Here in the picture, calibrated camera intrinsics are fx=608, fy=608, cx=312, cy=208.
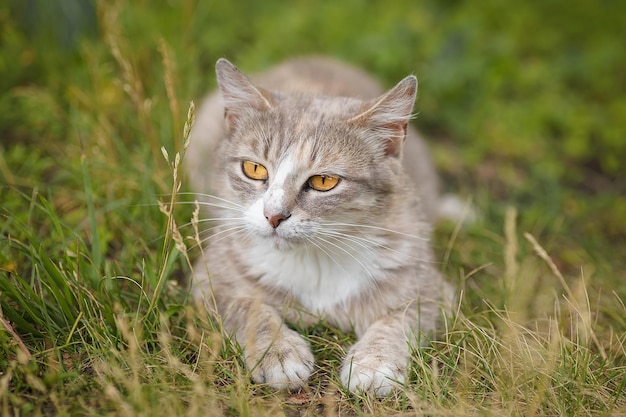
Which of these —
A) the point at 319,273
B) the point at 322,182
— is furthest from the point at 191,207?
the point at 322,182

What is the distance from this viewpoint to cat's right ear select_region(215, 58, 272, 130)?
2912 mm

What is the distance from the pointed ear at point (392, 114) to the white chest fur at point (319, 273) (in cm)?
57

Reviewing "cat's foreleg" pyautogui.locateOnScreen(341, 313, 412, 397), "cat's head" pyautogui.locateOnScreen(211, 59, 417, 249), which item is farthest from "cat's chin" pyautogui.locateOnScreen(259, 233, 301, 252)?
"cat's foreleg" pyautogui.locateOnScreen(341, 313, 412, 397)

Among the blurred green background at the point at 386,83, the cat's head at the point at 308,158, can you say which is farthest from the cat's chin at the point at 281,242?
the blurred green background at the point at 386,83

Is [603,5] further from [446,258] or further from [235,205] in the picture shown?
[235,205]

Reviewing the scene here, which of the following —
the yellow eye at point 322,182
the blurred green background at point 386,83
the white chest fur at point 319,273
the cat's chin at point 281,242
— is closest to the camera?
the cat's chin at point 281,242

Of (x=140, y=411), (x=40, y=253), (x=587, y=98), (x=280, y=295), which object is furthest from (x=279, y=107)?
(x=587, y=98)

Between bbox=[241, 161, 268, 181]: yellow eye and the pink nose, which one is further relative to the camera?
bbox=[241, 161, 268, 181]: yellow eye

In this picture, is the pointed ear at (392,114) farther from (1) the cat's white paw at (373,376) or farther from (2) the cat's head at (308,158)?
(1) the cat's white paw at (373,376)

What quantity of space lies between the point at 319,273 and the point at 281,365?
0.53m

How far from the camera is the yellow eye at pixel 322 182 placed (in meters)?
2.70

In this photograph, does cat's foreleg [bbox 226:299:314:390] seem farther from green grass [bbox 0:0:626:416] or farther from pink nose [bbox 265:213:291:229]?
pink nose [bbox 265:213:291:229]

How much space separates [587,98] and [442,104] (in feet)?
4.73

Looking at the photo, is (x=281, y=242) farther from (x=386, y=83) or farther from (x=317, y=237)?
(x=386, y=83)
